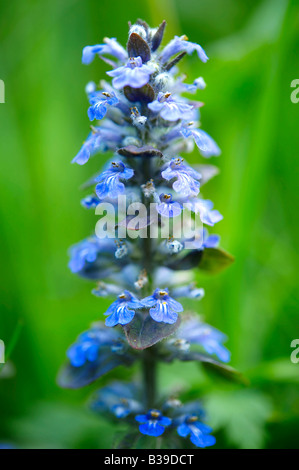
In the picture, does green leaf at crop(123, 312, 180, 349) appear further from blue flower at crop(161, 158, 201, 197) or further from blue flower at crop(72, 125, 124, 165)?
blue flower at crop(72, 125, 124, 165)

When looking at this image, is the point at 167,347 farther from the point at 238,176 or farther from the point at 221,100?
the point at 221,100

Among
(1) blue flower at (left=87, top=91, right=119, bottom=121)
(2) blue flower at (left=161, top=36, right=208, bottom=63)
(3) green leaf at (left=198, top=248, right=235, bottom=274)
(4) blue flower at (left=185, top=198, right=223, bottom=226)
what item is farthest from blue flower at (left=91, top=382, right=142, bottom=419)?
(2) blue flower at (left=161, top=36, right=208, bottom=63)

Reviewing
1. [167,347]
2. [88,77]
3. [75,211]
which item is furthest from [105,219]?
[88,77]

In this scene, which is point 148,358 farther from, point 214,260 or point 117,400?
point 214,260

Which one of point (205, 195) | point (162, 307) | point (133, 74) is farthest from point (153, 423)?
point (205, 195)

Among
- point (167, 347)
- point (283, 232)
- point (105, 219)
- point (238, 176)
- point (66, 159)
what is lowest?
point (167, 347)

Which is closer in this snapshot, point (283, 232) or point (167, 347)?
point (167, 347)
